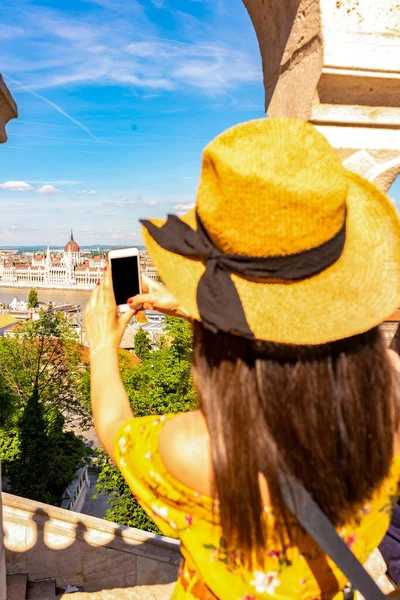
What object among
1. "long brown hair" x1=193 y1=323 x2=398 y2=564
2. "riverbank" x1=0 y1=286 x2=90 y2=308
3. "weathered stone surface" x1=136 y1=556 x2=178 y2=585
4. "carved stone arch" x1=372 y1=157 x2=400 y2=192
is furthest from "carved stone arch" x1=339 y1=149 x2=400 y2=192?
"riverbank" x1=0 y1=286 x2=90 y2=308

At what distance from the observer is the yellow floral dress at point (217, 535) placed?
3.27 feet

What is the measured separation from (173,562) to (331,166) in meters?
5.02

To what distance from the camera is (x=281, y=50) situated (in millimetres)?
2059

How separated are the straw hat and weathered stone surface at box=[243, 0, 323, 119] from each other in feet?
3.65

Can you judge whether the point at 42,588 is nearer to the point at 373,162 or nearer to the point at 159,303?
the point at 159,303

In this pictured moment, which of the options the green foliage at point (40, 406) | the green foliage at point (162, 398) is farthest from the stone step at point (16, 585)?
the green foliage at point (40, 406)

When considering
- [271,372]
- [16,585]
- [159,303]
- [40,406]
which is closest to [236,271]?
[271,372]

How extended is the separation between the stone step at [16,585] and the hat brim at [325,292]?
4616 millimetres

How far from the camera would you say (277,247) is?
866 millimetres

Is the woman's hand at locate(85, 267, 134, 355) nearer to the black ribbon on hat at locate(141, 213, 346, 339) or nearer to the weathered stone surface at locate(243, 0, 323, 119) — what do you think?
the black ribbon on hat at locate(141, 213, 346, 339)

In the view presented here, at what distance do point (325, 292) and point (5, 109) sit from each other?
1722mm

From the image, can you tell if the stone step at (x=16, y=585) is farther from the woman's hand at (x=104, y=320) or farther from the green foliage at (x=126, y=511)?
the green foliage at (x=126, y=511)

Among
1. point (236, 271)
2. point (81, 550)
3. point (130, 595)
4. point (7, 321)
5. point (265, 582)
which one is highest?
point (236, 271)

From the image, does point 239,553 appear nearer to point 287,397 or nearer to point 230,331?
point 287,397
